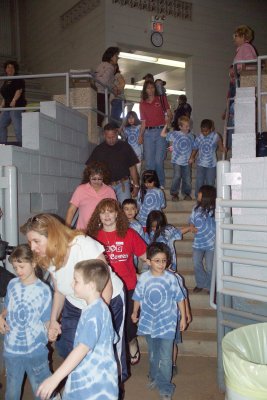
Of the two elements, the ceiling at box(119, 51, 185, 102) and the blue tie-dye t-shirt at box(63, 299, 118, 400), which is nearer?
the blue tie-dye t-shirt at box(63, 299, 118, 400)

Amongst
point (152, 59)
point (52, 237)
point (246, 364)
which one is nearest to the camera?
point (246, 364)

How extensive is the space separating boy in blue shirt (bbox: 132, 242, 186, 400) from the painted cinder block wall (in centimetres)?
784

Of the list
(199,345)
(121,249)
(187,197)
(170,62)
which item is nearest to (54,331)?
(121,249)

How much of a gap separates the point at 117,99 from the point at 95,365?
607 centimetres

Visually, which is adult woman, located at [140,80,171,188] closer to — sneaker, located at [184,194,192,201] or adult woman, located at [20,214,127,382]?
sneaker, located at [184,194,192,201]

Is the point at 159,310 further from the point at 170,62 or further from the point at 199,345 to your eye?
the point at 170,62

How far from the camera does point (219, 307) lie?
342 cm

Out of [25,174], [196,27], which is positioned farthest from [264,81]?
[196,27]

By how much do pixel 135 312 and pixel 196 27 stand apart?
31.2 feet

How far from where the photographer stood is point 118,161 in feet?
17.7

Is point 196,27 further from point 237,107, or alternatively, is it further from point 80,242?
point 80,242

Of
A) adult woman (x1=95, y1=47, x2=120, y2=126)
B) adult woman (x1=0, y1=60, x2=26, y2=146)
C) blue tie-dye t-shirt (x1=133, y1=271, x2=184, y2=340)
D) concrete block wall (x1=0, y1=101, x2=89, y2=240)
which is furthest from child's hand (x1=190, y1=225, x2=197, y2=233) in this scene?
adult woman (x1=0, y1=60, x2=26, y2=146)

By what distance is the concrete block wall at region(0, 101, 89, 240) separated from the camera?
14.0 feet

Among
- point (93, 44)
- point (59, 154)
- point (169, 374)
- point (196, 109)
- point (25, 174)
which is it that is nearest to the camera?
point (169, 374)
